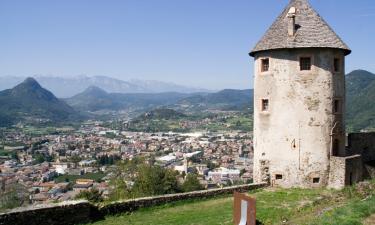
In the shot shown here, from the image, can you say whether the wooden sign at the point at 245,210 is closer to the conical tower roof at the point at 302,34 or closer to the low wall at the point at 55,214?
the low wall at the point at 55,214

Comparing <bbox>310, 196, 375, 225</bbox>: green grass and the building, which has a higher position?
the building

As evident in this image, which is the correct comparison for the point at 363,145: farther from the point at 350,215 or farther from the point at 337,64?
the point at 350,215

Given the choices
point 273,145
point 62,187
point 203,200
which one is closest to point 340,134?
point 273,145

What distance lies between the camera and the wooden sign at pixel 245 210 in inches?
533

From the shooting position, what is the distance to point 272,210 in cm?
1866

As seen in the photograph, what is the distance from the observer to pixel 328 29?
24.8 m

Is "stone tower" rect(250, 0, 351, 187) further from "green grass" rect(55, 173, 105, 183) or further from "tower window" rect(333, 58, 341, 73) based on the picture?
"green grass" rect(55, 173, 105, 183)

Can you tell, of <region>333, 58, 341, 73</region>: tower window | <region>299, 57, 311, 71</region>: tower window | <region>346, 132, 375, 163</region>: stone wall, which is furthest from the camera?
<region>346, 132, 375, 163</region>: stone wall

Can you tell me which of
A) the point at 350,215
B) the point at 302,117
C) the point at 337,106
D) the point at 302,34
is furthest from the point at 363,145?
the point at 350,215

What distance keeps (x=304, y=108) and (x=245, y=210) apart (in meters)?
11.4

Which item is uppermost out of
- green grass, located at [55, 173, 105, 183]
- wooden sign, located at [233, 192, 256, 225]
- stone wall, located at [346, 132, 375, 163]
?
stone wall, located at [346, 132, 375, 163]

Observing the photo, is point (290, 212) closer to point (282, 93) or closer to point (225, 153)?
point (282, 93)

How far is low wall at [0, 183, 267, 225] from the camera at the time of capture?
15.6 meters

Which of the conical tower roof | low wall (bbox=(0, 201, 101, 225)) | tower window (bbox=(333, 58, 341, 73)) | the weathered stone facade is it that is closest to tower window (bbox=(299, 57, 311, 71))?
the weathered stone facade
